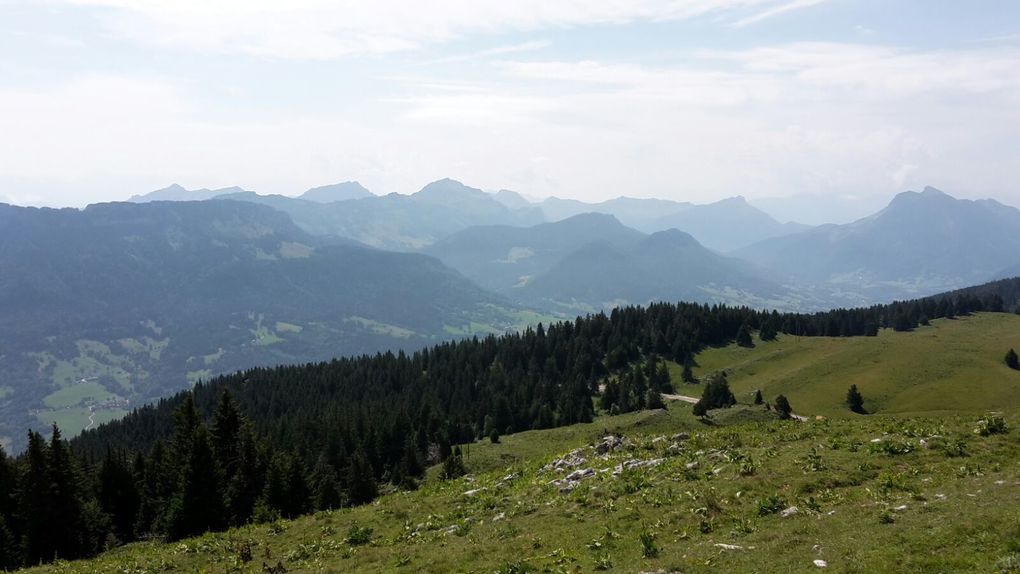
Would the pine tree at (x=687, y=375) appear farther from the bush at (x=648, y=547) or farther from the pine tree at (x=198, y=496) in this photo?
the bush at (x=648, y=547)

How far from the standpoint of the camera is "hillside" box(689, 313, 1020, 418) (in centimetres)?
10619

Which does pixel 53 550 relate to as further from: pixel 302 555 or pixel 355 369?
pixel 355 369

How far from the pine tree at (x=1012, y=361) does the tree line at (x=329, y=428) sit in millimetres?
55085

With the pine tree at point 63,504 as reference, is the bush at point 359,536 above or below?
above

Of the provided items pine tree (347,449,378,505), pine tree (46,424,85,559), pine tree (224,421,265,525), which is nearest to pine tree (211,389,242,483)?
pine tree (224,421,265,525)

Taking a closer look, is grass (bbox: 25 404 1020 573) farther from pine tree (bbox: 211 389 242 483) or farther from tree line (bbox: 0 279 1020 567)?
pine tree (bbox: 211 389 242 483)

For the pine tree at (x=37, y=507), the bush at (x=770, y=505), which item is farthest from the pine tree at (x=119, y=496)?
the bush at (x=770, y=505)

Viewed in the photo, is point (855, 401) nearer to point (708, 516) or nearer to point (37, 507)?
point (708, 516)

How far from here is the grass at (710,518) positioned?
18.8 meters

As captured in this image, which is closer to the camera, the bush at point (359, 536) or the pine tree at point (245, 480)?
the bush at point (359, 536)

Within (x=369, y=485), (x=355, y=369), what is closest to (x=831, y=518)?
(x=369, y=485)

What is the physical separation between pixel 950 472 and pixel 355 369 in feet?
557

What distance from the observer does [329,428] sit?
355 ft

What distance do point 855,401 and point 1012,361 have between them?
43.2 metres
